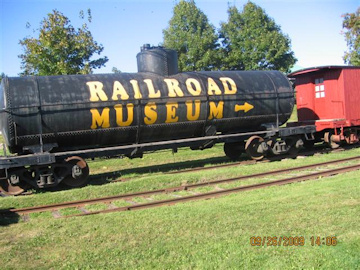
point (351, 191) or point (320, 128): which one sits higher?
point (320, 128)

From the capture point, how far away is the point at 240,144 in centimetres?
1428

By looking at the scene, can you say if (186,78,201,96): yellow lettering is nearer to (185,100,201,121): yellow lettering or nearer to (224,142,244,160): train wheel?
(185,100,201,121): yellow lettering

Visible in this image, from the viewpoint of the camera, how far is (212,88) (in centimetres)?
1245

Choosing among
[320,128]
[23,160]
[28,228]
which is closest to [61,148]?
[23,160]

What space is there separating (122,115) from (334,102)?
373 inches

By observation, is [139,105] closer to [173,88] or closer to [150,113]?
[150,113]

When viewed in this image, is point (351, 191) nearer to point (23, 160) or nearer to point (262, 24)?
point (23, 160)

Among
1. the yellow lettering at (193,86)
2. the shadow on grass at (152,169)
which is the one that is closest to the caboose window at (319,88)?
the shadow on grass at (152,169)

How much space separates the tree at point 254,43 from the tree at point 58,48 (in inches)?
610

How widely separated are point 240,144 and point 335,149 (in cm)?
436

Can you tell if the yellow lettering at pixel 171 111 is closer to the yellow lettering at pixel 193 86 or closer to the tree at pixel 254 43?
the yellow lettering at pixel 193 86

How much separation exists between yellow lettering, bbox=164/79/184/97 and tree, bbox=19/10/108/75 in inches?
287

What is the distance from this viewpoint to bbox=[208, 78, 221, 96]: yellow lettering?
12385 millimetres
